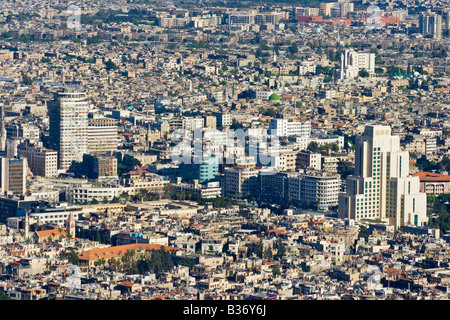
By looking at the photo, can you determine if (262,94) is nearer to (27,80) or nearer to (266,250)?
(27,80)

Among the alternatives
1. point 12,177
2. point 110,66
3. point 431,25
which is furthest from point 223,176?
point 431,25

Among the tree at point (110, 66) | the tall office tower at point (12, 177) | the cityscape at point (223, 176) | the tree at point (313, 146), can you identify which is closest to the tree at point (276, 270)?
the cityscape at point (223, 176)

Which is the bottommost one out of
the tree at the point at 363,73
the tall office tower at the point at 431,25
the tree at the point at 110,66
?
the tree at the point at 363,73

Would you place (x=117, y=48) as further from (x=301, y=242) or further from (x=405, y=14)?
(x=301, y=242)

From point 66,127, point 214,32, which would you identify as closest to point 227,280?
point 66,127

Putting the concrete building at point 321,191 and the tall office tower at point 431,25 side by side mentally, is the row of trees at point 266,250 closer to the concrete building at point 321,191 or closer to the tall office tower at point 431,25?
the concrete building at point 321,191
